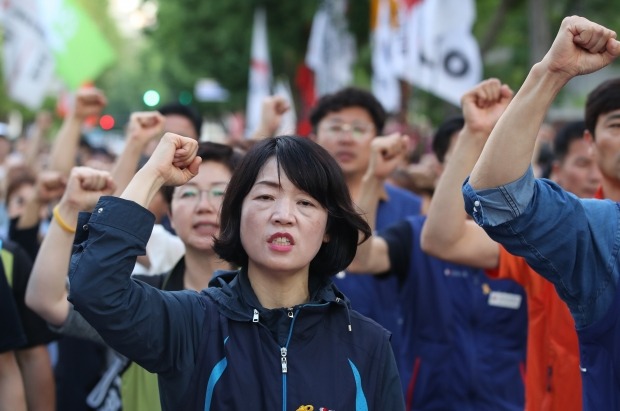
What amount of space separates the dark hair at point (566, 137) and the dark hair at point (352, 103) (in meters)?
1.30

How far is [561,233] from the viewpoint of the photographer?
292 cm

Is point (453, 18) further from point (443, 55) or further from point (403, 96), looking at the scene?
point (403, 96)

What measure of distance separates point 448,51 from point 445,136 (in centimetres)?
377

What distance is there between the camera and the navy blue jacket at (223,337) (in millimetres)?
2699

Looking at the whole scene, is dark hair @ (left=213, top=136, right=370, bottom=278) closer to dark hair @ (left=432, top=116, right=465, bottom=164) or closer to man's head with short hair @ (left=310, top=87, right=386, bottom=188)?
dark hair @ (left=432, top=116, right=465, bottom=164)

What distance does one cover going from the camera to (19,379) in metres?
4.43

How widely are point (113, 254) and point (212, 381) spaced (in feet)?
1.59

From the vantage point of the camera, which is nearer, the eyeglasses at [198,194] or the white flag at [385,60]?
the eyeglasses at [198,194]

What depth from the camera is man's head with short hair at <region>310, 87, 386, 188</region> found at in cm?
641

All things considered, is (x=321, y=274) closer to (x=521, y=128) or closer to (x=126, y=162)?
(x=521, y=128)

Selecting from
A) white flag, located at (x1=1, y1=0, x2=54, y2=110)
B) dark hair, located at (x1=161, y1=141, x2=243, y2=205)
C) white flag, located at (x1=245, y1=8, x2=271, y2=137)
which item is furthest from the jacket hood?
white flag, located at (x1=245, y1=8, x2=271, y2=137)

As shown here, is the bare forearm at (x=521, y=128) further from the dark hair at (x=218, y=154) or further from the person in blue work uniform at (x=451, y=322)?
the person in blue work uniform at (x=451, y=322)

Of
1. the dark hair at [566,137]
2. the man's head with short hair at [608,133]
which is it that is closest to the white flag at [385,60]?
the dark hair at [566,137]

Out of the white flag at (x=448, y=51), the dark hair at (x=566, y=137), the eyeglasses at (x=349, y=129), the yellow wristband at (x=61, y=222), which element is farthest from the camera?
the white flag at (x=448, y=51)
